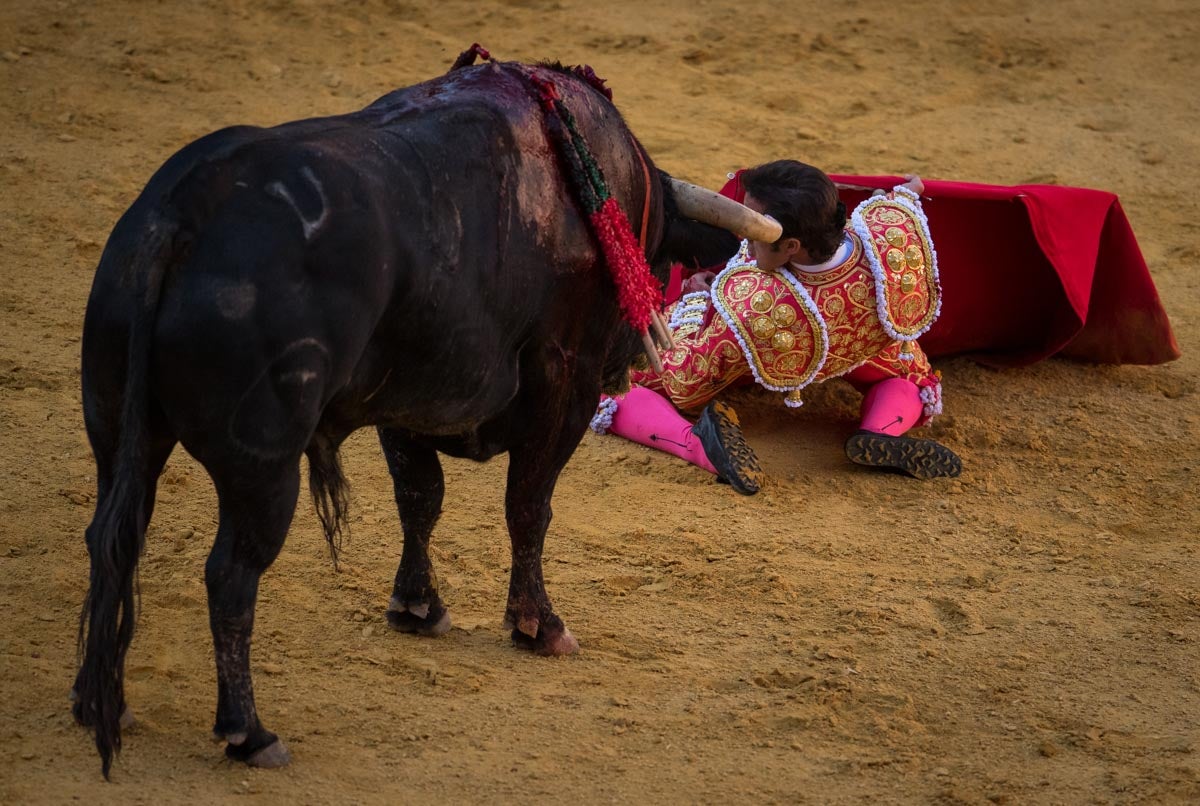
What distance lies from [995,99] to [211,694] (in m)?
7.38

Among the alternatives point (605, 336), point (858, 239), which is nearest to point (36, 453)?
point (605, 336)

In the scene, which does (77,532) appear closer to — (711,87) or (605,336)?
(605,336)

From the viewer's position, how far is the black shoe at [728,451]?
5.21 m

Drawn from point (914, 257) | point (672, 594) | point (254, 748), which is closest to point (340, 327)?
point (254, 748)

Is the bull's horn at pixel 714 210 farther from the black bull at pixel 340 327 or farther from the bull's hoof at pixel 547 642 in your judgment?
the bull's hoof at pixel 547 642

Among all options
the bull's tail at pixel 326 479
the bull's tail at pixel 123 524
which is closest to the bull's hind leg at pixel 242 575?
the bull's tail at pixel 123 524

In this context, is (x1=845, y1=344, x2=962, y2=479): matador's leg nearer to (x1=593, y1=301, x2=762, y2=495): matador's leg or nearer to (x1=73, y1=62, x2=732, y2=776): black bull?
(x1=593, y1=301, x2=762, y2=495): matador's leg

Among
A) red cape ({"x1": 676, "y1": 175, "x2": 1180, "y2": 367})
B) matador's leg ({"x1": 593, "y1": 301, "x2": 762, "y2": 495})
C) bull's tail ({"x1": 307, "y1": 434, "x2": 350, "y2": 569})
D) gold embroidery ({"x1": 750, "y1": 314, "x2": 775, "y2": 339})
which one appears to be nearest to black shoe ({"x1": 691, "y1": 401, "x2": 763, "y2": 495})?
matador's leg ({"x1": 593, "y1": 301, "x2": 762, "y2": 495})

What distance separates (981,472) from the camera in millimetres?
5484

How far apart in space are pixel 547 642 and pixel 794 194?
5.73 ft

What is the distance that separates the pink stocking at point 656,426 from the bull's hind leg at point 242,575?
2.44 m

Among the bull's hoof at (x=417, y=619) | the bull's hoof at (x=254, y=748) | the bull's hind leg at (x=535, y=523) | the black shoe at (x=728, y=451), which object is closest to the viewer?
the bull's hoof at (x=254, y=748)

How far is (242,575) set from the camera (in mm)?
3133

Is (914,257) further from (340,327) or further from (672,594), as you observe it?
(340,327)
